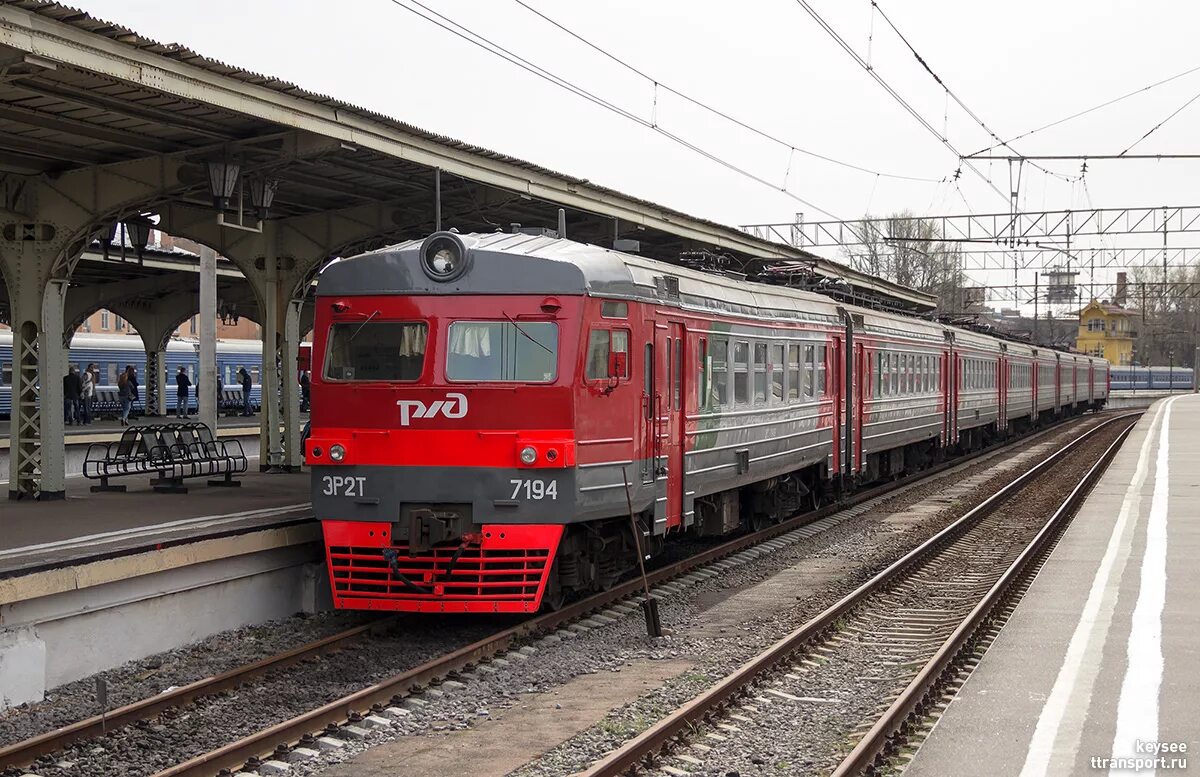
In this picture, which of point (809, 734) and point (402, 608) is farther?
point (402, 608)

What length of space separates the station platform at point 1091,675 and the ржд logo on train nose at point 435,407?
421cm

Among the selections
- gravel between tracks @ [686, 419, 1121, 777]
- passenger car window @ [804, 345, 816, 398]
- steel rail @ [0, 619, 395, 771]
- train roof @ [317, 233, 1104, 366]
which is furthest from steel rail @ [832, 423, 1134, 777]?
steel rail @ [0, 619, 395, 771]

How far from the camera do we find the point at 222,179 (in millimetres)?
12953

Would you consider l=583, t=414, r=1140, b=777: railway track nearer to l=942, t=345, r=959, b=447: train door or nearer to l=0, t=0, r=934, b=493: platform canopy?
l=0, t=0, r=934, b=493: platform canopy

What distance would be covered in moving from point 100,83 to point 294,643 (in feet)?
15.4

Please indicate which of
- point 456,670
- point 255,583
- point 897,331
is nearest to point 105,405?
point 897,331

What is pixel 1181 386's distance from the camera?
101188 mm

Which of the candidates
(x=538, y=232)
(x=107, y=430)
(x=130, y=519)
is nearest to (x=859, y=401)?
(x=538, y=232)

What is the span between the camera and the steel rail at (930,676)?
6871 mm

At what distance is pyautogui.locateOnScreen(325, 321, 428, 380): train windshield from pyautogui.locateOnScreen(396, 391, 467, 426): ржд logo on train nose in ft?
0.69

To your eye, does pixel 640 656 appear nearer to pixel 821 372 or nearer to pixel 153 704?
pixel 153 704

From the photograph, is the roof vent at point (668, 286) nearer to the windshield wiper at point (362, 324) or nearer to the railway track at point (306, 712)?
the windshield wiper at point (362, 324)

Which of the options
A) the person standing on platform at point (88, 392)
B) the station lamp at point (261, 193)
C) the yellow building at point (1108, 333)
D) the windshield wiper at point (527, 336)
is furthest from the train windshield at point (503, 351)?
the yellow building at point (1108, 333)

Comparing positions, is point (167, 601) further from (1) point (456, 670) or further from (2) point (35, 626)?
(1) point (456, 670)
